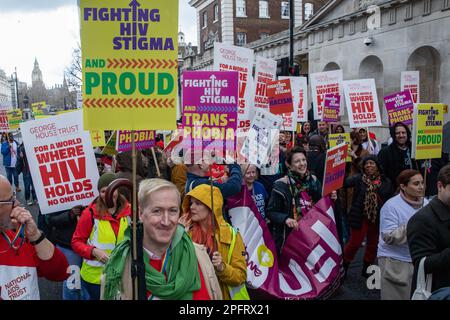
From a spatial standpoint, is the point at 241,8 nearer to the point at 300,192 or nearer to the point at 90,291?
the point at 300,192

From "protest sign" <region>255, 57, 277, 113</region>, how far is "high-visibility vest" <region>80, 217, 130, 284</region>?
17.0 feet

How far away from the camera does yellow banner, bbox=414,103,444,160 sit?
5.52 meters

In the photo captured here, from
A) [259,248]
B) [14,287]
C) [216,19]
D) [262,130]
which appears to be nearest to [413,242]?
[259,248]

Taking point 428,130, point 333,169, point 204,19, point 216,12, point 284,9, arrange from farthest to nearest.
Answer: point 204,19
point 284,9
point 216,12
point 428,130
point 333,169

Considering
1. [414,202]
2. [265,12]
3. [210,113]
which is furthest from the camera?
[265,12]

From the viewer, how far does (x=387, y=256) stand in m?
4.35

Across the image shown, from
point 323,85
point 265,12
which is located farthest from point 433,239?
point 265,12

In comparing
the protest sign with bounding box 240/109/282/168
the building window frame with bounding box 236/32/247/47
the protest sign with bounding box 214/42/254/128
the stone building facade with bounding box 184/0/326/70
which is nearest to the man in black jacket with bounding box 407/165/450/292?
the protest sign with bounding box 240/109/282/168

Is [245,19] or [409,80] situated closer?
[409,80]

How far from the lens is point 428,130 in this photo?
5.61 metres

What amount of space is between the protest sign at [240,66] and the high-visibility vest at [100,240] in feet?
11.7

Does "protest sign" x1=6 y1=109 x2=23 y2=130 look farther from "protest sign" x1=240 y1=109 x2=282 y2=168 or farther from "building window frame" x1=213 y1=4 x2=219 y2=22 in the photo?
"building window frame" x1=213 y1=4 x2=219 y2=22

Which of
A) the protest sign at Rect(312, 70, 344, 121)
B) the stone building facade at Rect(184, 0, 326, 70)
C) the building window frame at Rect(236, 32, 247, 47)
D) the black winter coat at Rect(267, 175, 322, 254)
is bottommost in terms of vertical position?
the black winter coat at Rect(267, 175, 322, 254)

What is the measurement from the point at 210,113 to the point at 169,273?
2.31m
